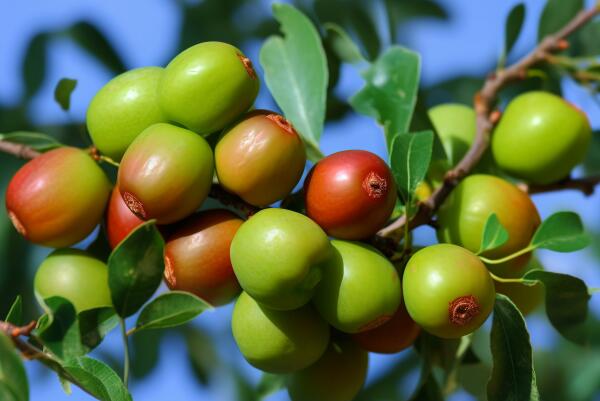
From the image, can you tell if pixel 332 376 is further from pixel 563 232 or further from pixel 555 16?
pixel 555 16

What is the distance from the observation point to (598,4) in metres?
2.49

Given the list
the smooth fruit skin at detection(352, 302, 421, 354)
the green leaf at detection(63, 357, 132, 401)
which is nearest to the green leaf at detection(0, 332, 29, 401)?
the green leaf at detection(63, 357, 132, 401)

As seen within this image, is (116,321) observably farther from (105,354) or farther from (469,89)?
(469,89)

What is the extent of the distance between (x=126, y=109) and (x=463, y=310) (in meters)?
0.78

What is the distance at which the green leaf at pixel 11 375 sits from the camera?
1.23 metres

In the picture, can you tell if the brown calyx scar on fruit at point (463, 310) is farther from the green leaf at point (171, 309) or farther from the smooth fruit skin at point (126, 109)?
the smooth fruit skin at point (126, 109)

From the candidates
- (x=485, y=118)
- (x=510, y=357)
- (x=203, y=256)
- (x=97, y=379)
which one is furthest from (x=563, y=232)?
(x=97, y=379)

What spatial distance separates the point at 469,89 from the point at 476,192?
1.21m

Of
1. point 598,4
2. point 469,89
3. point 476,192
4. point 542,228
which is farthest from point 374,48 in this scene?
point 542,228

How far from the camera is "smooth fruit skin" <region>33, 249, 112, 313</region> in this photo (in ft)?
5.72

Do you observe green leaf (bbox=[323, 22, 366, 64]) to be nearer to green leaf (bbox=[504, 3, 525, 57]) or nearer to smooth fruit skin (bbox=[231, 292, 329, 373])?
green leaf (bbox=[504, 3, 525, 57])

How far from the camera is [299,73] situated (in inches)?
86.6

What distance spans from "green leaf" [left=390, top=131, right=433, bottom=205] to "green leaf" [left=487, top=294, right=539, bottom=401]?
11.6 inches

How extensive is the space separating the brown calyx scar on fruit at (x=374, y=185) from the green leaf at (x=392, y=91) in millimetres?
374
